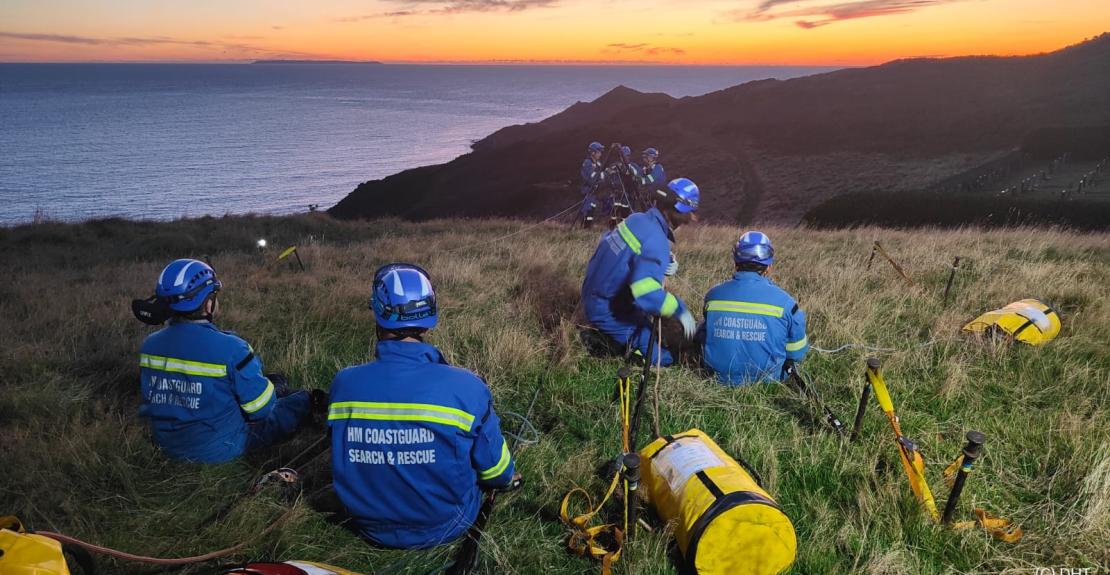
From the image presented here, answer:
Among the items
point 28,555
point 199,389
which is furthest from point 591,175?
point 28,555

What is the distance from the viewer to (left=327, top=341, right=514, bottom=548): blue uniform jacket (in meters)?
2.80

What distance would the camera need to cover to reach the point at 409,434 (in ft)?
9.21

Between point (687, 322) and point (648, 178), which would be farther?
point (648, 178)

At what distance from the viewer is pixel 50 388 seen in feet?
15.8

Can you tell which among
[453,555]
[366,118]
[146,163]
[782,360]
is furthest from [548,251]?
[366,118]

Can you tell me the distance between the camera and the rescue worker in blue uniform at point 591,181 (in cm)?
1561

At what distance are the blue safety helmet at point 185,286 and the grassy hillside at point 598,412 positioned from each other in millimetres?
1131

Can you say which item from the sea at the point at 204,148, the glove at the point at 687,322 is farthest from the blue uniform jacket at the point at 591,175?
the sea at the point at 204,148

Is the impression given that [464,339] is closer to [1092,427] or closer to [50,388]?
[50,388]

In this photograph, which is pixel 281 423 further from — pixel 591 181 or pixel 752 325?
pixel 591 181

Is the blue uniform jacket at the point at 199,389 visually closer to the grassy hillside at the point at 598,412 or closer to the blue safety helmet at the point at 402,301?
the grassy hillside at the point at 598,412

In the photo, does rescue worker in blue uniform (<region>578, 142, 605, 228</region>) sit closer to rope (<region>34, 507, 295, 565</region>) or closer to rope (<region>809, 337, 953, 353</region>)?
rope (<region>809, 337, 953, 353</region>)

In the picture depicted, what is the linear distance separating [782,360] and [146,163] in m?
74.6

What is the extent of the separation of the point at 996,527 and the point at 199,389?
495cm
